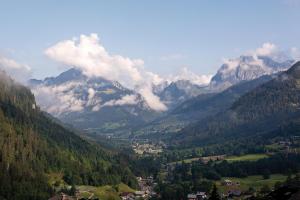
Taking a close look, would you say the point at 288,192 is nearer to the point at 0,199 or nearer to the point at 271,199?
the point at 271,199

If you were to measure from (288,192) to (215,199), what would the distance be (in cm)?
2403

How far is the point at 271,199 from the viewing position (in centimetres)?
12938

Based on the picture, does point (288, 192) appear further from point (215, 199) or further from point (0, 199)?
point (0, 199)

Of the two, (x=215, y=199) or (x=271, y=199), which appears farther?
(x=271, y=199)

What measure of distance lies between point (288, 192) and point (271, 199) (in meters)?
4.55

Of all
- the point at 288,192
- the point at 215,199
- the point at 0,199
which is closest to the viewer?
the point at 215,199

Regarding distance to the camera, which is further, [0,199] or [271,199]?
[0,199]

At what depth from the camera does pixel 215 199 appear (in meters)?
116

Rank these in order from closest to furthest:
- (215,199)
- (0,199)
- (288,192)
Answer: (215,199)
(288,192)
(0,199)

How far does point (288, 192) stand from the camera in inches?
5074

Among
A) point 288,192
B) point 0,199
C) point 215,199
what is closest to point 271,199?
point 288,192

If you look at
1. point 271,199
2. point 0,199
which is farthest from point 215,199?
point 0,199

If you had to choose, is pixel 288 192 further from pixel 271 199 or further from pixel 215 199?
pixel 215 199
